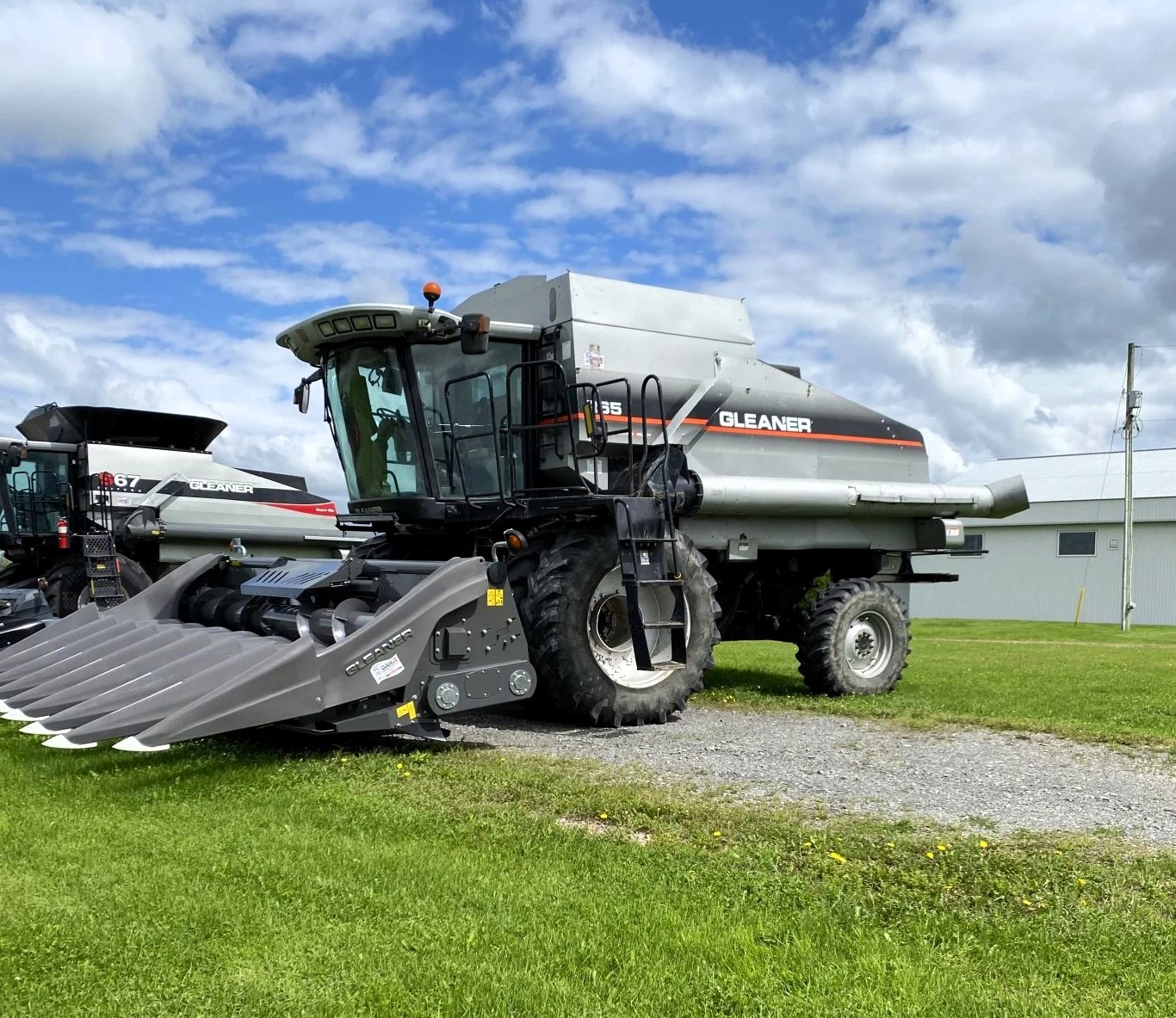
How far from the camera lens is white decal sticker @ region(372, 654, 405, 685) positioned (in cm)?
633

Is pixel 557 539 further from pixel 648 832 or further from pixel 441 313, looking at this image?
pixel 648 832

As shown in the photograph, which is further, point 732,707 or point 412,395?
point 732,707

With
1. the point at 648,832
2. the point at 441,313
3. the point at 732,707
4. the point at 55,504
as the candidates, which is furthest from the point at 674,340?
the point at 55,504

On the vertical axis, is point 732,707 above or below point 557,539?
below

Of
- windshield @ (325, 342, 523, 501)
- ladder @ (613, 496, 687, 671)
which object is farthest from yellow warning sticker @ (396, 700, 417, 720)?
windshield @ (325, 342, 523, 501)

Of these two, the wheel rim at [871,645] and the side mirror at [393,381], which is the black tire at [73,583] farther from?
the wheel rim at [871,645]

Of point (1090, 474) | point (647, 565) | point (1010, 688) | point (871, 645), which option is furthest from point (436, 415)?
point (1090, 474)

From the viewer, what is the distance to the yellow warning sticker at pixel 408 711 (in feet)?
21.1

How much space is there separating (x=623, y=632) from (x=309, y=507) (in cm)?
1143

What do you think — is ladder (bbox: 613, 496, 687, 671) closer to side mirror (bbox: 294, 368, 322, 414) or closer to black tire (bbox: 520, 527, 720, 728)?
black tire (bbox: 520, 527, 720, 728)

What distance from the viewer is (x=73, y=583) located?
51.4ft

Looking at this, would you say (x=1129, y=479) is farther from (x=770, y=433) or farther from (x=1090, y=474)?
(x=770, y=433)

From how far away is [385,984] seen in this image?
130 inches

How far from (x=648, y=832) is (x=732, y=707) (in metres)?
4.58
